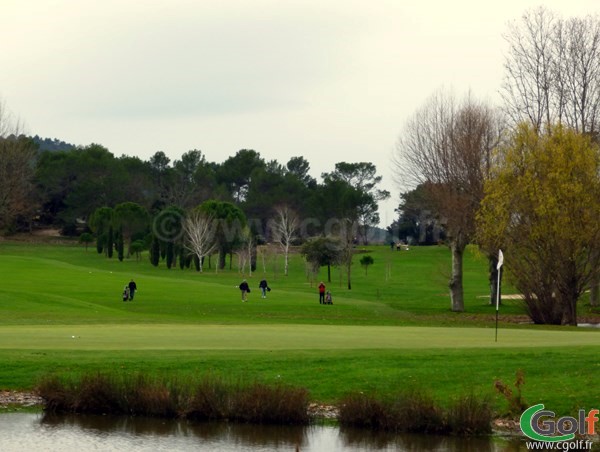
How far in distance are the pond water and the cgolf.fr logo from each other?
0.54 m

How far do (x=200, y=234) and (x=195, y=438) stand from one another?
7932 cm

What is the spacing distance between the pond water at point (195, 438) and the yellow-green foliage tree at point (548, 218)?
94.9 feet

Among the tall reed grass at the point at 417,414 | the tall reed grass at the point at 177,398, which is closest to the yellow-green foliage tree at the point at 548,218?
the tall reed grass at the point at 417,414

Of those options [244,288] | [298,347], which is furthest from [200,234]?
[298,347]

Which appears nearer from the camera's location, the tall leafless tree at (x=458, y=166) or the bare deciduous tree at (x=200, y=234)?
the tall leafless tree at (x=458, y=166)

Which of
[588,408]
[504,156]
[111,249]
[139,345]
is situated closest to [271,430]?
[588,408]

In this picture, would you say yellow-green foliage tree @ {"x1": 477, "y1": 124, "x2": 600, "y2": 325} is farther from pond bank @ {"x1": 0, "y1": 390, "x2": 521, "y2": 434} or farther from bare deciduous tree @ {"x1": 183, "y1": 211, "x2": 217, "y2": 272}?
bare deciduous tree @ {"x1": 183, "y1": 211, "x2": 217, "y2": 272}

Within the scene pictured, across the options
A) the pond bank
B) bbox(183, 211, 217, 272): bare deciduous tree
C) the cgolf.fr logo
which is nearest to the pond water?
the cgolf.fr logo

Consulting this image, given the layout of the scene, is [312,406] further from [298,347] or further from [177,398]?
[298,347]

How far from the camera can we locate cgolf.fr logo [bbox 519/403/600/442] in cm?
2089

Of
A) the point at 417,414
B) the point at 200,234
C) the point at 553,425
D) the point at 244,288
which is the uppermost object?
the point at 200,234

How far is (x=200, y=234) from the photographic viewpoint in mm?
99688

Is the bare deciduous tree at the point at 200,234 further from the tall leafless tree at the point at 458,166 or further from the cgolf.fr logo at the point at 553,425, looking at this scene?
the cgolf.fr logo at the point at 553,425

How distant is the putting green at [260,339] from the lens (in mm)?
28953
